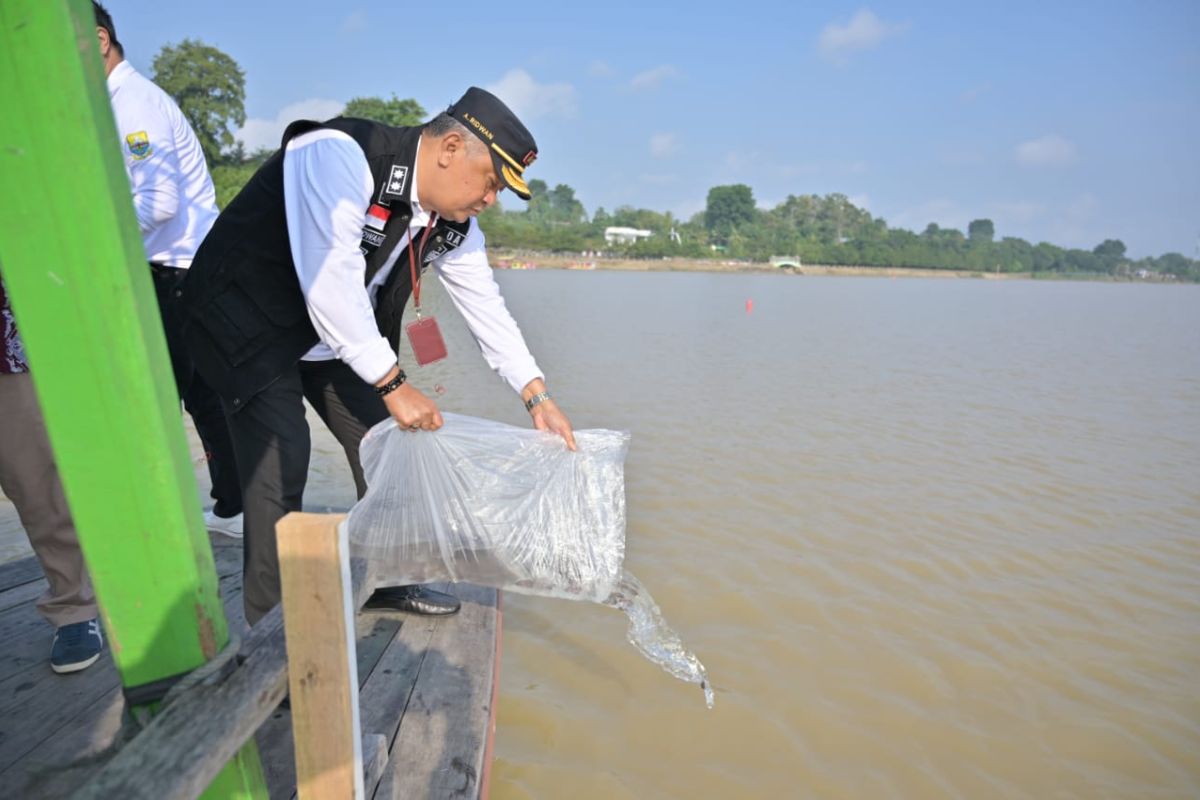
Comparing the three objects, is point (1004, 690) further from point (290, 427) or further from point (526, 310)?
point (526, 310)

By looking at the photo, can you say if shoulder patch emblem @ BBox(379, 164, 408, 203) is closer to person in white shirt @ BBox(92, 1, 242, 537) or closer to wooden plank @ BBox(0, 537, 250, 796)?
person in white shirt @ BBox(92, 1, 242, 537)

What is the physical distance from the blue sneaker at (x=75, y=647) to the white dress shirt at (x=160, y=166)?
128 cm

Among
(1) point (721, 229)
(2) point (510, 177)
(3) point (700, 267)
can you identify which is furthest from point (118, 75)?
(1) point (721, 229)

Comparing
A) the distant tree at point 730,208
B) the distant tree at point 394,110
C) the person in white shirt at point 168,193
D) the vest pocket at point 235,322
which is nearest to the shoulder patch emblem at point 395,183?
the vest pocket at point 235,322

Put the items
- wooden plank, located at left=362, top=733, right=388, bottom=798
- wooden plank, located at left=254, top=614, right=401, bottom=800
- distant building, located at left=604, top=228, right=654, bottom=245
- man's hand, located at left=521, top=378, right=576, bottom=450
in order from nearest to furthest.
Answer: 1. wooden plank, located at left=362, top=733, right=388, bottom=798
2. wooden plank, located at left=254, top=614, right=401, bottom=800
3. man's hand, located at left=521, top=378, right=576, bottom=450
4. distant building, located at left=604, top=228, right=654, bottom=245

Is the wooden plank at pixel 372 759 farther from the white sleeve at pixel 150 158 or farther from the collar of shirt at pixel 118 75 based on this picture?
the collar of shirt at pixel 118 75

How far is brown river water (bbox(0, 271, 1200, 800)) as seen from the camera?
2.89 m

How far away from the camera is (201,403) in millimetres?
3039

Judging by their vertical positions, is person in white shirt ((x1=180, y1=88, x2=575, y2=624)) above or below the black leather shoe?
above

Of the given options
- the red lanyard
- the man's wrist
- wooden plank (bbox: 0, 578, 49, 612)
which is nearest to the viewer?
the red lanyard

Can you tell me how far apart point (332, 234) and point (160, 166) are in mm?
1251

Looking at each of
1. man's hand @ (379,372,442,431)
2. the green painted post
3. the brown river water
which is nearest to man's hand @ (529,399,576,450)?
man's hand @ (379,372,442,431)

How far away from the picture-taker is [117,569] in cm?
107

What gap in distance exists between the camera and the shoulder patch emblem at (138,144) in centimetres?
273
